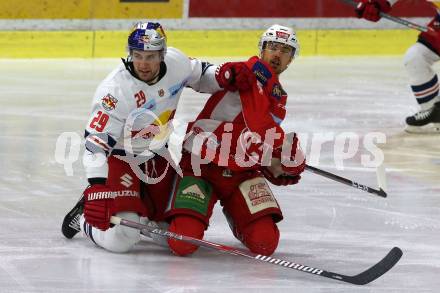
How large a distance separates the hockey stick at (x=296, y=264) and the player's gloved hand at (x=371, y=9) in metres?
2.79

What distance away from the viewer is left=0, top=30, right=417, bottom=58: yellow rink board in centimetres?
793

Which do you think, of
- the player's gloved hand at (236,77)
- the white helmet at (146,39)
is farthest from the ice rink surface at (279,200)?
the white helmet at (146,39)

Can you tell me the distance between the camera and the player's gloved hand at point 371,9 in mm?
6355

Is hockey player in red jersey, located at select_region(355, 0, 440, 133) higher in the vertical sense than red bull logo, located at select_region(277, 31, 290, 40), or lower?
lower

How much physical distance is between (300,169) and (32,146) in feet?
6.52

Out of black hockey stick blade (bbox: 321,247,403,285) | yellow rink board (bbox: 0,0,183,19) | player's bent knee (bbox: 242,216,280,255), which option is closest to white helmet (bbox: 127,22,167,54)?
player's bent knee (bbox: 242,216,280,255)

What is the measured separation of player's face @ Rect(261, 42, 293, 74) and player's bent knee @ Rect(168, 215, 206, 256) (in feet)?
1.97

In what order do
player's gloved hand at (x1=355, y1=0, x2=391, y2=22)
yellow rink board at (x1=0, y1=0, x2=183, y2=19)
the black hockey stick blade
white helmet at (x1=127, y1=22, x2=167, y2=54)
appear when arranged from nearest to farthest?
the black hockey stick blade
white helmet at (x1=127, y1=22, x2=167, y2=54)
player's gloved hand at (x1=355, y1=0, x2=391, y2=22)
yellow rink board at (x1=0, y1=0, x2=183, y2=19)

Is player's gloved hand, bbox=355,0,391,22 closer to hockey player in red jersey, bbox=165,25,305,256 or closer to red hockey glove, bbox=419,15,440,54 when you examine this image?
red hockey glove, bbox=419,15,440,54

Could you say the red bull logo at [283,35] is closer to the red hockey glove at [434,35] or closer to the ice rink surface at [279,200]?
the ice rink surface at [279,200]

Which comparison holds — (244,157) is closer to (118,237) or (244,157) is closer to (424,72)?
(118,237)

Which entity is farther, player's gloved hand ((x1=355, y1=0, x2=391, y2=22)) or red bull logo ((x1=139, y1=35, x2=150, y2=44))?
player's gloved hand ((x1=355, y1=0, x2=391, y2=22))

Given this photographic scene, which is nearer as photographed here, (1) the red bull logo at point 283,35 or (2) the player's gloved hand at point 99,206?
(2) the player's gloved hand at point 99,206

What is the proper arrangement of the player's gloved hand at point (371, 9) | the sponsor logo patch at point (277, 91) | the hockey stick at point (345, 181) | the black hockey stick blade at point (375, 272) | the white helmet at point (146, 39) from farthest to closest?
the player's gloved hand at point (371, 9)
the hockey stick at point (345, 181)
the sponsor logo patch at point (277, 91)
the white helmet at point (146, 39)
the black hockey stick blade at point (375, 272)
